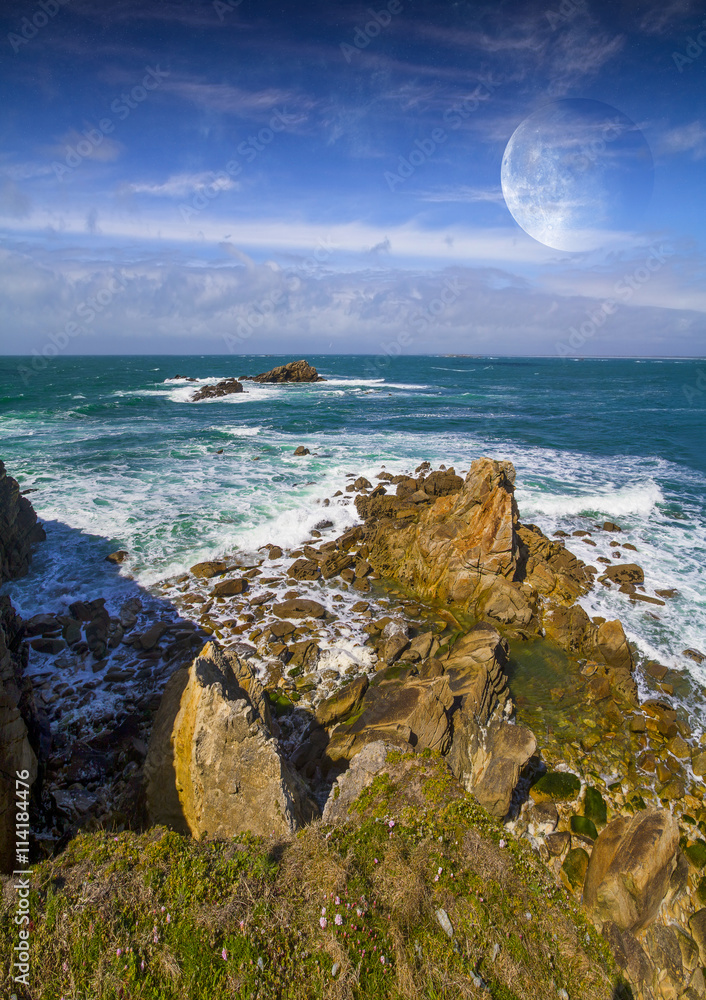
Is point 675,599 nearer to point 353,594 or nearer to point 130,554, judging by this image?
point 353,594

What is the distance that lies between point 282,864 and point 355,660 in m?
6.91

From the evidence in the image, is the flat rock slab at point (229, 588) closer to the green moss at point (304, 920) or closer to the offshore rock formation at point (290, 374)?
the green moss at point (304, 920)

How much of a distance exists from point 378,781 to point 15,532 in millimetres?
15973

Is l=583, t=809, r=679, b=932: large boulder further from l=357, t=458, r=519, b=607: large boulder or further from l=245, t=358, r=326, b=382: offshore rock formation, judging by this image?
l=245, t=358, r=326, b=382: offshore rock formation

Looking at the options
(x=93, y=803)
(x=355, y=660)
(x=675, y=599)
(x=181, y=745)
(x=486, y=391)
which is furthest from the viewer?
(x=486, y=391)

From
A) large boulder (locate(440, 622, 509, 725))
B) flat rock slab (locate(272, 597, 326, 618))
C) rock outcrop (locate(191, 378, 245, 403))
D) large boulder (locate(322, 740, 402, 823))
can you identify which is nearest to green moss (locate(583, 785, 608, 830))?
large boulder (locate(440, 622, 509, 725))

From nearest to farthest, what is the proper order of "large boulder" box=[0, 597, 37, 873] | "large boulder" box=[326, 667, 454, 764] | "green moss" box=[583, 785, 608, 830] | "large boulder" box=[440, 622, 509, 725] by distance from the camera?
1. "large boulder" box=[0, 597, 37, 873]
2. "green moss" box=[583, 785, 608, 830]
3. "large boulder" box=[326, 667, 454, 764]
4. "large boulder" box=[440, 622, 509, 725]

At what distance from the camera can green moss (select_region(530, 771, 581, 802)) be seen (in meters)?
8.69

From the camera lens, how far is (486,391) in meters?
80.2

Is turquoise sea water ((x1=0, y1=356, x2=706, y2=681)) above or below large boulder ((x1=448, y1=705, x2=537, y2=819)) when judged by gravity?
above

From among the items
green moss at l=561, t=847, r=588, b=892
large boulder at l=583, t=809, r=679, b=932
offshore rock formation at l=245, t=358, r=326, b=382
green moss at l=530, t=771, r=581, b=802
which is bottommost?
green moss at l=561, t=847, r=588, b=892

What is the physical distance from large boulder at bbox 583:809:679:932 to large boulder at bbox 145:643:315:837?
440 centimetres

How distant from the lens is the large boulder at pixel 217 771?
6.97 m

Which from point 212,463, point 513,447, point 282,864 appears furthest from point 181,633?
point 513,447
